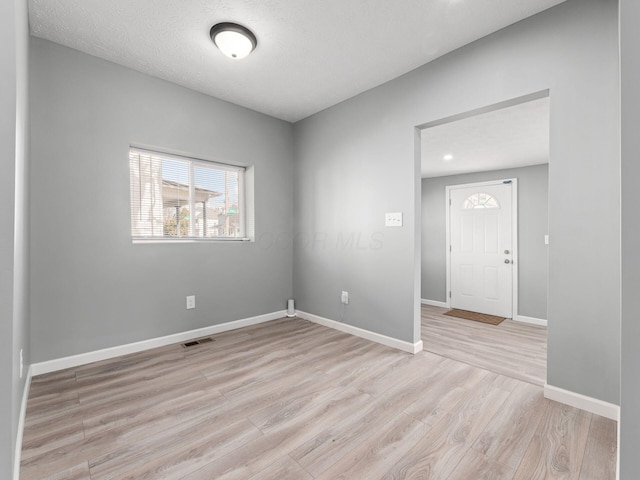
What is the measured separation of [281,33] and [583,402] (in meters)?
3.38

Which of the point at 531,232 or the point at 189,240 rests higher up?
the point at 531,232

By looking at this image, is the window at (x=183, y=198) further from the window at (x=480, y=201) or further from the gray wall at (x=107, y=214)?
the window at (x=480, y=201)

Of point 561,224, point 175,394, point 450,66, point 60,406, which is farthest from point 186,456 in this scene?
point 450,66

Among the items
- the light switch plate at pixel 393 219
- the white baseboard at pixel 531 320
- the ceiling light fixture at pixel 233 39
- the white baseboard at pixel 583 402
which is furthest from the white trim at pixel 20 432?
the white baseboard at pixel 531 320

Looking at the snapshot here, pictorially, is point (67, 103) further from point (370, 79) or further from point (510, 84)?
point (510, 84)

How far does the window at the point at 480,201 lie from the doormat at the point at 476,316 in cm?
181

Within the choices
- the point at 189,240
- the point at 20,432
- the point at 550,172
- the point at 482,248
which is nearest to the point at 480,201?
the point at 482,248

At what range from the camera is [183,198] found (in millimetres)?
3285

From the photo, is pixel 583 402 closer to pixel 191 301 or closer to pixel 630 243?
pixel 630 243

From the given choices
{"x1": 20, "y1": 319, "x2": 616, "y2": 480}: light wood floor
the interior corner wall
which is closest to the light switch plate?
{"x1": 20, "y1": 319, "x2": 616, "y2": 480}: light wood floor

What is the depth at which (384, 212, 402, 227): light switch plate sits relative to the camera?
116 inches

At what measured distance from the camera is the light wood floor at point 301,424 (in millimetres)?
1442

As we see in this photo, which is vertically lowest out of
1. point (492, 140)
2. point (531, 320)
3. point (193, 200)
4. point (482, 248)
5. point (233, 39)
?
point (531, 320)

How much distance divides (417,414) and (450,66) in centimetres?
274
